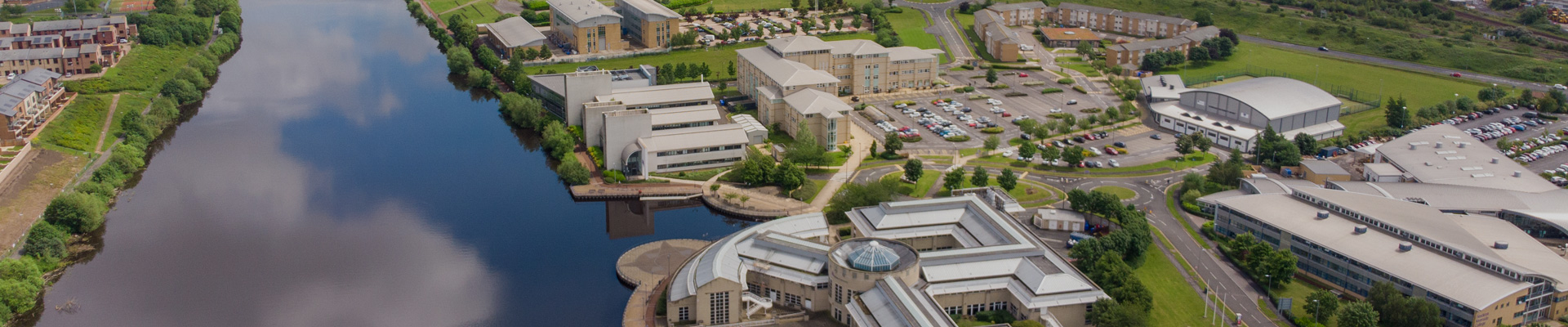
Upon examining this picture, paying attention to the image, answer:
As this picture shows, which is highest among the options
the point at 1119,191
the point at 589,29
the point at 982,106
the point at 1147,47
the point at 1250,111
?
the point at 589,29

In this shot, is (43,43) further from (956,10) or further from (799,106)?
(956,10)

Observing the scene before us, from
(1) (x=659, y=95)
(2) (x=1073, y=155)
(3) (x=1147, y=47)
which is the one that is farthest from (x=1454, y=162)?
(1) (x=659, y=95)

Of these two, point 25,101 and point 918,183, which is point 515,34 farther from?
point 918,183

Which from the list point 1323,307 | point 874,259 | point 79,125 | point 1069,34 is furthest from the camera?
point 1069,34

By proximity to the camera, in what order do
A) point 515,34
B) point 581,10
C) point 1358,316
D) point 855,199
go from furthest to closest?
point 581,10 < point 515,34 < point 855,199 < point 1358,316

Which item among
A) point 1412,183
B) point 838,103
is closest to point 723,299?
point 838,103

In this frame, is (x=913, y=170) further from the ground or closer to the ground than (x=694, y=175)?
further from the ground

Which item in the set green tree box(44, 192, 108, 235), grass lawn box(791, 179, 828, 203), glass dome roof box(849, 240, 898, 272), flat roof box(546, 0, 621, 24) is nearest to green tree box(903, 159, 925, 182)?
grass lawn box(791, 179, 828, 203)
